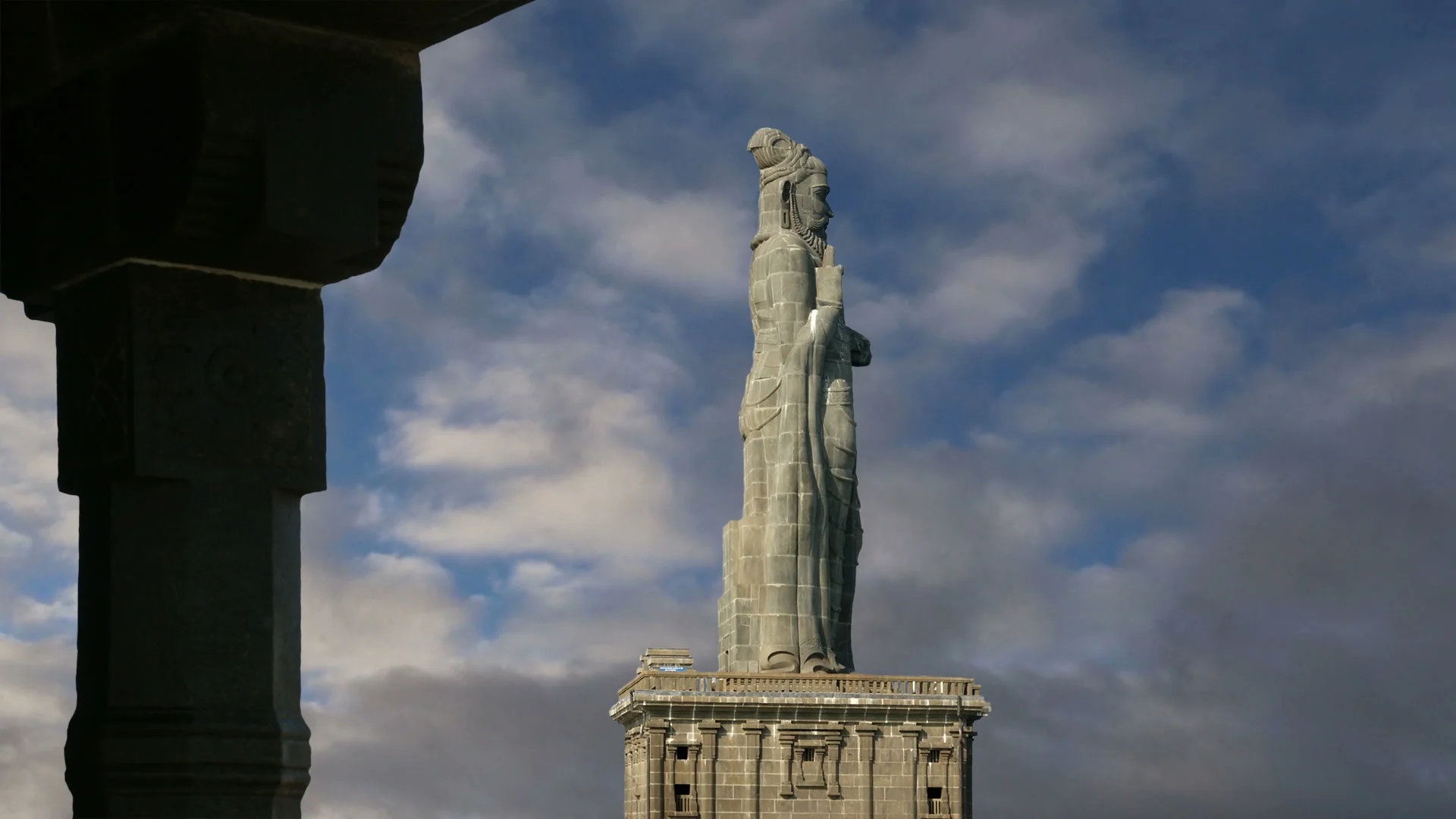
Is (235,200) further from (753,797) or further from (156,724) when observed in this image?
(753,797)

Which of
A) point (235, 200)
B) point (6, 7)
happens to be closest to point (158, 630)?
point (235, 200)

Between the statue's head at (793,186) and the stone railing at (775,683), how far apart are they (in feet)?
22.0

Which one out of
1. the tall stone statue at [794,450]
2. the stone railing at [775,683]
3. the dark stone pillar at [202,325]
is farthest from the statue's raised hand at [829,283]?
the dark stone pillar at [202,325]

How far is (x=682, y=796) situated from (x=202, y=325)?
24.1 meters

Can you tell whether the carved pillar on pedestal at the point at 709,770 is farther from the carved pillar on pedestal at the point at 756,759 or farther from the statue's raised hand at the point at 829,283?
the statue's raised hand at the point at 829,283

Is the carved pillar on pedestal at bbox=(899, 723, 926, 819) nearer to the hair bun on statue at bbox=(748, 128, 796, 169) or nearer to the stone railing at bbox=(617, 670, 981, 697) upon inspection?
the stone railing at bbox=(617, 670, 981, 697)

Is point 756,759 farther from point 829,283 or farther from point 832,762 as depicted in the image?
point 829,283

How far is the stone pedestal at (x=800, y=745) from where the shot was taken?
28.2 meters

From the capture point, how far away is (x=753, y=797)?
2838 centimetres

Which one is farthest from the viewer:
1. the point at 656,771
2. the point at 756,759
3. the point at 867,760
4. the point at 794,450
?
the point at 794,450

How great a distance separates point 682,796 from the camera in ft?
92.8

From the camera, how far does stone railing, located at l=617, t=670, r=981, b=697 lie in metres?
28.5

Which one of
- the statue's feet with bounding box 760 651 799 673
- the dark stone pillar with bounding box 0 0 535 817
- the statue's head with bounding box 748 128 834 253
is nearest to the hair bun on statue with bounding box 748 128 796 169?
the statue's head with bounding box 748 128 834 253

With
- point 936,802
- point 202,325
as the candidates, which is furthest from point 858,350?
point 202,325
